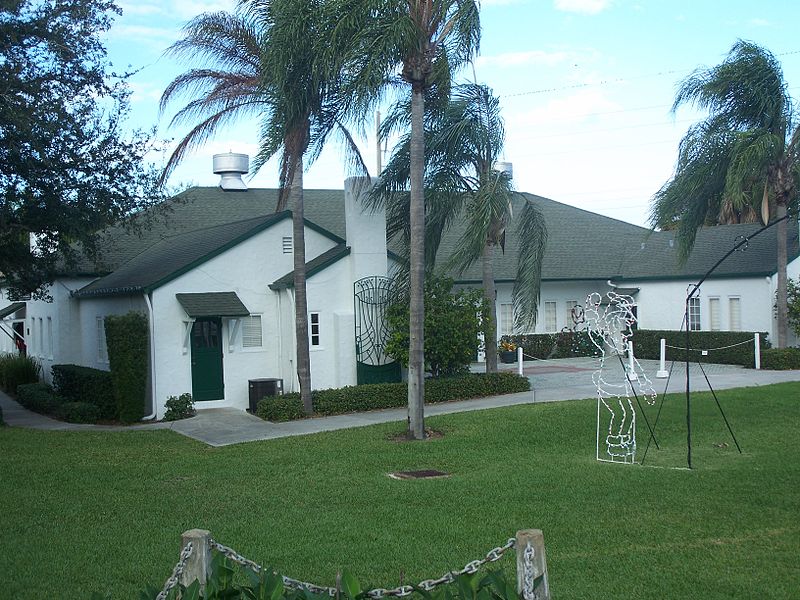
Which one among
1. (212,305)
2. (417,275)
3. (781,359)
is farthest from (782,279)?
(212,305)

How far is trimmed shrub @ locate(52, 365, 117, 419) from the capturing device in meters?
20.1

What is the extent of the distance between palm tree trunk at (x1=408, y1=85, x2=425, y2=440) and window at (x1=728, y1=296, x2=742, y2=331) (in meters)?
16.5

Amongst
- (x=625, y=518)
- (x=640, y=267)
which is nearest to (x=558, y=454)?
(x=625, y=518)

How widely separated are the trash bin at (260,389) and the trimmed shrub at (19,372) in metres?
Result: 12.7

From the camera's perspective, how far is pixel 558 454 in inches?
515

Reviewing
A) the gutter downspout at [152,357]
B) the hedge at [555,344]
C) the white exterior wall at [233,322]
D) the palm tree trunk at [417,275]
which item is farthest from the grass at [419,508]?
the hedge at [555,344]

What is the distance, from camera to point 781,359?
24.4 m

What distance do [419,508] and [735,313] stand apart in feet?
71.1

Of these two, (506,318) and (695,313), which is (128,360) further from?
(695,313)

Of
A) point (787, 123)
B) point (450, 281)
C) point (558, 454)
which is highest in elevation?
point (787, 123)

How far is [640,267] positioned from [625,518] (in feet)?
78.8

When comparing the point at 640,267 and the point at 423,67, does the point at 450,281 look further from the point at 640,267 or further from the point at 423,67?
the point at 640,267

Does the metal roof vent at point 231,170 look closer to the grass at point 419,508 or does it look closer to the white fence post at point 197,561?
the grass at point 419,508

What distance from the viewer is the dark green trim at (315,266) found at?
20.3 meters
